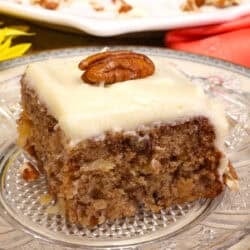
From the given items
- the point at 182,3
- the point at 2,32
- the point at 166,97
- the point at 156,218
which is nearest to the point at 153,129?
the point at 166,97

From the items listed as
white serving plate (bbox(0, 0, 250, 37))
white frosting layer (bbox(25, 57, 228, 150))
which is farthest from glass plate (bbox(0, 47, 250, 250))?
white serving plate (bbox(0, 0, 250, 37))

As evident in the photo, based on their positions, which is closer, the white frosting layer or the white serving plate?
the white frosting layer

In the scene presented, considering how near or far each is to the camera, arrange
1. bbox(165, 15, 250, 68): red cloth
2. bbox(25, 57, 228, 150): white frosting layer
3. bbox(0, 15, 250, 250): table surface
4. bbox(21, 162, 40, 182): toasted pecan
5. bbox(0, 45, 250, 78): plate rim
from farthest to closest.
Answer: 1. bbox(0, 15, 250, 250): table surface
2. bbox(165, 15, 250, 68): red cloth
3. bbox(0, 45, 250, 78): plate rim
4. bbox(21, 162, 40, 182): toasted pecan
5. bbox(25, 57, 228, 150): white frosting layer

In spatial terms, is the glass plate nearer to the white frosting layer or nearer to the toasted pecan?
the toasted pecan

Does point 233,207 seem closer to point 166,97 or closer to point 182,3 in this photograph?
point 166,97

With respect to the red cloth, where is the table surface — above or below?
above

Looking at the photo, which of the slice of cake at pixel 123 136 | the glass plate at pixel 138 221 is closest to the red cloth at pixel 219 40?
the glass plate at pixel 138 221
